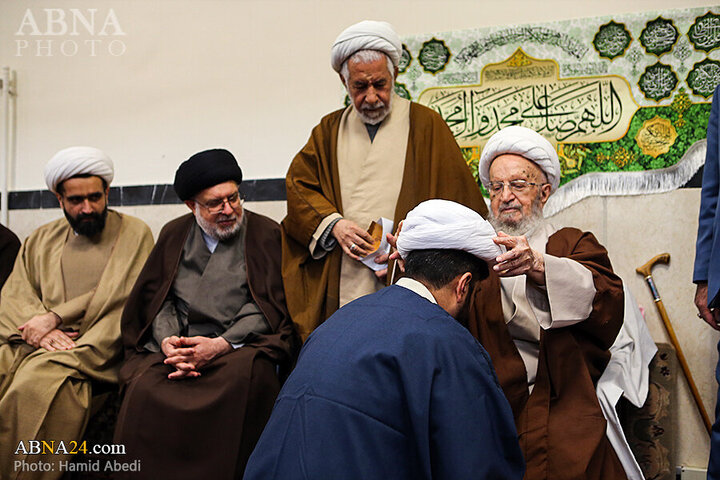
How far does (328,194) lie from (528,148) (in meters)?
1.02

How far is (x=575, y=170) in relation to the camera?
4.02m

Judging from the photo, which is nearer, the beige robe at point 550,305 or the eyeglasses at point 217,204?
the beige robe at point 550,305

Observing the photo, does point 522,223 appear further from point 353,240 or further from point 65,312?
point 65,312

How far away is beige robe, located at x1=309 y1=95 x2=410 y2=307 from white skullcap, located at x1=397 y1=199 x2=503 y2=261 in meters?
1.31

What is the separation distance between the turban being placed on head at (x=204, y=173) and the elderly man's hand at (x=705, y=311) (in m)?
2.37

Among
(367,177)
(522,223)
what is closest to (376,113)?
(367,177)

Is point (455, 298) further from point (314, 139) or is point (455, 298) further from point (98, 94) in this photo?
point (98, 94)

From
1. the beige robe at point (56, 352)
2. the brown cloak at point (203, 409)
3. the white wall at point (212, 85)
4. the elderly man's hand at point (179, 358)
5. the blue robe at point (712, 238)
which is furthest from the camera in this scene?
the white wall at point (212, 85)

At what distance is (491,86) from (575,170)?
2.36 ft

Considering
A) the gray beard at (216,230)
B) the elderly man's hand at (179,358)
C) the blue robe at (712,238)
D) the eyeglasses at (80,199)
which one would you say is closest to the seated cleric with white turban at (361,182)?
the gray beard at (216,230)

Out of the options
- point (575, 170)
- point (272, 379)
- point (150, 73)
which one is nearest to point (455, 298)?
point (272, 379)

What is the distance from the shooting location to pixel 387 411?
165 centimetres

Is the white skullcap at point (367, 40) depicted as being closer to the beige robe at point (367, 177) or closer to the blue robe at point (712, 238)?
the beige robe at point (367, 177)

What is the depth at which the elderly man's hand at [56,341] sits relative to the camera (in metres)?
3.70
